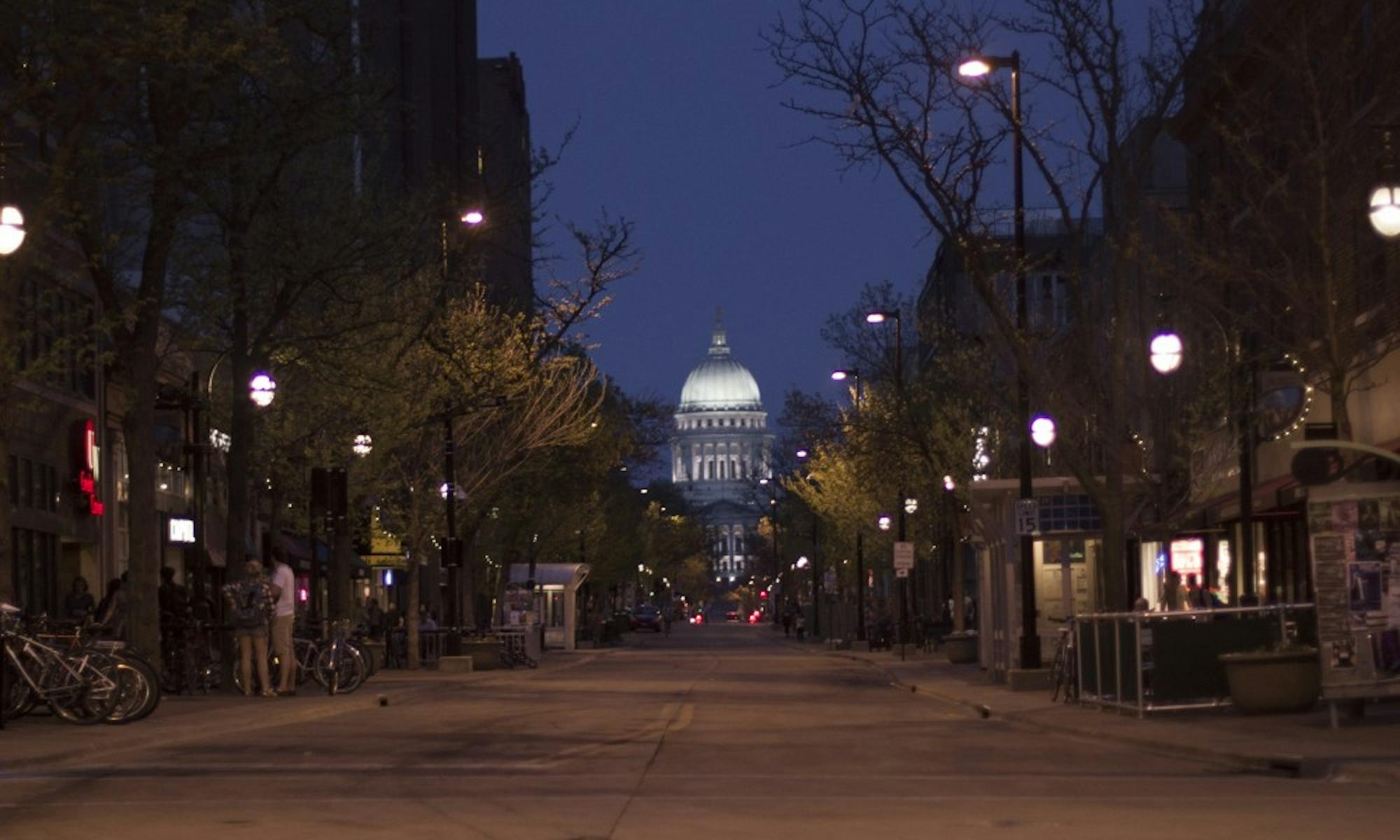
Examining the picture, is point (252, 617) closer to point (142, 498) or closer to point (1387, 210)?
point (142, 498)

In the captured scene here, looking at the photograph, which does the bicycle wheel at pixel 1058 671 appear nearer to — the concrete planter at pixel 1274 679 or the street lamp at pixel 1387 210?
the concrete planter at pixel 1274 679

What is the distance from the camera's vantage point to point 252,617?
A: 3319 cm

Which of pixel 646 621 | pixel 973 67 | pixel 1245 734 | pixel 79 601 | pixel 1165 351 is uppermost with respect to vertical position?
pixel 973 67

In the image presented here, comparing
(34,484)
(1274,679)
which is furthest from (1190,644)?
(34,484)

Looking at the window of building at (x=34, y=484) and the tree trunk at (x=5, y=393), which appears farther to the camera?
the window of building at (x=34, y=484)

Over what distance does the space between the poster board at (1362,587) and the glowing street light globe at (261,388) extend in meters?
17.7

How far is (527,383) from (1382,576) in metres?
29.5

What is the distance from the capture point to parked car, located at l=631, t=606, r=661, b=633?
5012 inches

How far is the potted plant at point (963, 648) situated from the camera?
181ft

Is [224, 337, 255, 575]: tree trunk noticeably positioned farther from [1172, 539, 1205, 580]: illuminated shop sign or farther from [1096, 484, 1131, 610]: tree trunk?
[1172, 539, 1205, 580]: illuminated shop sign

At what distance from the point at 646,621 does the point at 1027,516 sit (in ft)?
301

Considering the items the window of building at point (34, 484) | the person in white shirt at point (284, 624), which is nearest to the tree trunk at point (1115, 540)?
the person in white shirt at point (284, 624)

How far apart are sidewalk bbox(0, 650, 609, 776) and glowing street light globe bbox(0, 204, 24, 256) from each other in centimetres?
496

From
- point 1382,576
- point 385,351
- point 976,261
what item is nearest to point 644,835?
point 1382,576
